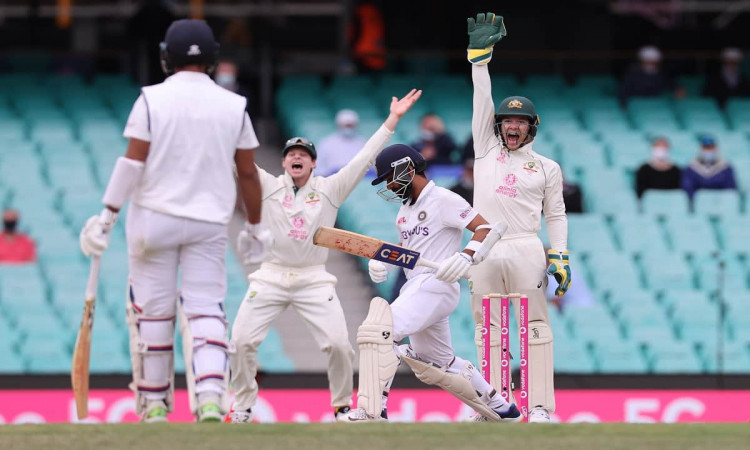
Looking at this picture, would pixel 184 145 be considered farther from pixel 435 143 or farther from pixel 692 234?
pixel 692 234

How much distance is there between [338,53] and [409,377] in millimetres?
6020

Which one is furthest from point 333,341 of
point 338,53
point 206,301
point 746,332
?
point 338,53

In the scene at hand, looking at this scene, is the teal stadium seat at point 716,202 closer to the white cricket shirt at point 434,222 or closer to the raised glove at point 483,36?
the raised glove at point 483,36

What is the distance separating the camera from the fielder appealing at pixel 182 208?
685 cm

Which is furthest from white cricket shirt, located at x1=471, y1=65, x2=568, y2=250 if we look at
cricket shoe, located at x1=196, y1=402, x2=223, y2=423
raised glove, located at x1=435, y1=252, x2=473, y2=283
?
cricket shoe, located at x1=196, y1=402, x2=223, y2=423

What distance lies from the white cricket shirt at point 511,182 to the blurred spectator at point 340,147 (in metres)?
4.46

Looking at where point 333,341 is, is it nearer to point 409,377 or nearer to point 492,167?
point 492,167

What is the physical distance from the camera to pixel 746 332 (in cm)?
1270

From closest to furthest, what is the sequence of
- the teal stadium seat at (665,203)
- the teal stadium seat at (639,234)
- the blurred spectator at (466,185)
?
1. the blurred spectator at (466,185)
2. the teal stadium seat at (639,234)
3. the teal stadium seat at (665,203)

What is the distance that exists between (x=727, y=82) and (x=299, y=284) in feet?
31.1

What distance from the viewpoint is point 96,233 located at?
687cm

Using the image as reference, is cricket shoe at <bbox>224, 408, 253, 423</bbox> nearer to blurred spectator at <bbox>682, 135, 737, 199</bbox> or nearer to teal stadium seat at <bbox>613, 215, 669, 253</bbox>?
teal stadium seat at <bbox>613, 215, 669, 253</bbox>

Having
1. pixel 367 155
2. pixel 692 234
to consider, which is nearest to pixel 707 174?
pixel 692 234

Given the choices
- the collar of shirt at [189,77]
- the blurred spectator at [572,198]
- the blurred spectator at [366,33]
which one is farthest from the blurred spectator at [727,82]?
the collar of shirt at [189,77]
